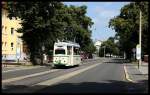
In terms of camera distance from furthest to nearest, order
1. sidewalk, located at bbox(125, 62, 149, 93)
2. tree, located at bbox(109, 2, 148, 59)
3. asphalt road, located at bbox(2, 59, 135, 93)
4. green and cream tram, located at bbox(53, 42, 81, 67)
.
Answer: tree, located at bbox(109, 2, 148, 59)
green and cream tram, located at bbox(53, 42, 81, 67)
sidewalk, located at bbox(125, 62, 149, 93)
asphalt road, located at bbox(2, 59, 135, 93)

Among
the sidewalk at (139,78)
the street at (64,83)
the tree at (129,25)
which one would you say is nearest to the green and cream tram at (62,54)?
the sidewalk at (139,78)

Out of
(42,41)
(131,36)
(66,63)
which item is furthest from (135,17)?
(66,63)

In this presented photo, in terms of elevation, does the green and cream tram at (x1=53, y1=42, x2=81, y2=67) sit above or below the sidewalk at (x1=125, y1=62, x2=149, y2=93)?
above

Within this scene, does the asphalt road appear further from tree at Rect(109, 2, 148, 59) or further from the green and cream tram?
tree at Rect(109, 2, 148, 59)

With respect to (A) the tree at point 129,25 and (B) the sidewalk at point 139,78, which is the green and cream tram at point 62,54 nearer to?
(B) the sidewalk at point 139,78

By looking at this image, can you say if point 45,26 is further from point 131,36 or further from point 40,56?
point 131,36

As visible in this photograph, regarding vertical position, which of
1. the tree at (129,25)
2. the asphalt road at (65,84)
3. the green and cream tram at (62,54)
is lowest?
the asphalt road at (65,84)

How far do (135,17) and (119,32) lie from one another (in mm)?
7469

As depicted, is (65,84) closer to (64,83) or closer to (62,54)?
(64,83)

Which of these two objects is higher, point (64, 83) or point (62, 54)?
point (62, 54)

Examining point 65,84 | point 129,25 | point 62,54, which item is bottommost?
point 65,84

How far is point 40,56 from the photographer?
69.2m

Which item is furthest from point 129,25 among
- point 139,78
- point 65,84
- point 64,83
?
point 65,84

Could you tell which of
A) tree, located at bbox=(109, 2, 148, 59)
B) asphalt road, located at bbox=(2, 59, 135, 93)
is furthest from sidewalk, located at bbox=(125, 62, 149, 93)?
tree, located at bbox=(109, 2, 148, 59)
